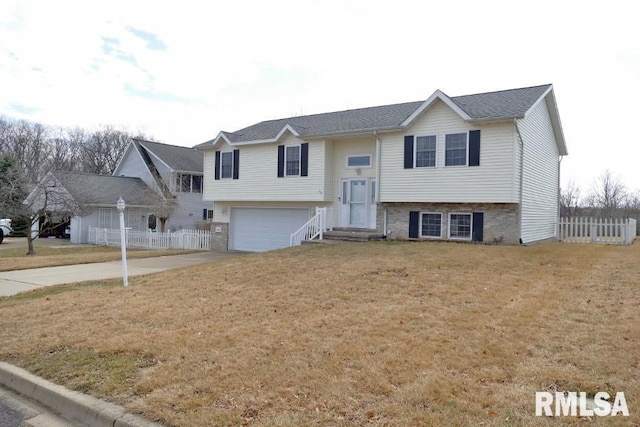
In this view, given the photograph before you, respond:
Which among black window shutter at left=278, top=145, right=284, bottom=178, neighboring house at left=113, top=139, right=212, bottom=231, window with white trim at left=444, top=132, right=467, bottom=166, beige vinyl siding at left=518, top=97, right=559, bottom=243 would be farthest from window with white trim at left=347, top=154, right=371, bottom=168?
neighboring house at left=113, top=139, right=212, bottom=231

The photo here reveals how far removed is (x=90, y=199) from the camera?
26.5 m

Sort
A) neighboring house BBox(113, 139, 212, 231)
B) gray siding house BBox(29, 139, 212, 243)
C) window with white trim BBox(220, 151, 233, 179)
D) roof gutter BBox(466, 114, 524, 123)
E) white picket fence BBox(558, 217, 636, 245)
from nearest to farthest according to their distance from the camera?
1. roof gutter BBox(466, 114, 524, 123)
2. white picket fence BBox(558, 217, 636, 245)
3. window with white trim BBox(220, 151, 233, 179)
4. gray siding house BBox(29, 139, 212, 243)
5. neighboring house BBox(113, 139, 212, 231)

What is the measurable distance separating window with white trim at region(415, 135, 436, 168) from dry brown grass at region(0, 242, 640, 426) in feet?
23.4

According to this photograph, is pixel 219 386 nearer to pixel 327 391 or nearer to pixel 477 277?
pixel 327 391

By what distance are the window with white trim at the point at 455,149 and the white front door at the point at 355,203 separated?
359 centimetres

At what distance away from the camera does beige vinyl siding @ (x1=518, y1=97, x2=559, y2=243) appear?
15688mm

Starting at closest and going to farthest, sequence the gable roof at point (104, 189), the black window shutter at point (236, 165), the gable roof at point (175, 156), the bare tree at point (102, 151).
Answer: the black window shutter at point (236, 165), the gable roof at point (104, 189), the gable roof at point (175, 156), the bare tree at point (102, 151)

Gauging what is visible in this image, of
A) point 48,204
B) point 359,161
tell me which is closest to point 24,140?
point 48,204

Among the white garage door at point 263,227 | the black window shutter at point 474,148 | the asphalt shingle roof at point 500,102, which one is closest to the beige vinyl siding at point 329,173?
the white garage door at point 263,227

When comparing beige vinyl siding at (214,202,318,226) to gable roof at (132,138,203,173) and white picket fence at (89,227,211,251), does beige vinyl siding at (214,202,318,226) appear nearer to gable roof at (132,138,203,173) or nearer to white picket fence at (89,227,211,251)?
white picket fence at (89,227,211,251)

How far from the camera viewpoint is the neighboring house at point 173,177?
2975cm

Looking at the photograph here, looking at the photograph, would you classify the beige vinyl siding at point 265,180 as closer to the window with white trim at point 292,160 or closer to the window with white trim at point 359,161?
the window with white trim at point 292,160

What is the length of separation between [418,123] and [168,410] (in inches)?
566

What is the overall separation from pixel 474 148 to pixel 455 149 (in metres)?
0.69
